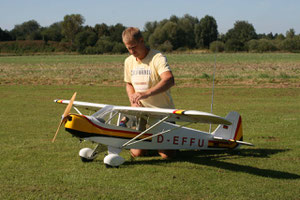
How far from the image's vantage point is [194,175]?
6.03 meters

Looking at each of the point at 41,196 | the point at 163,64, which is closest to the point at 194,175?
the point at 163,64

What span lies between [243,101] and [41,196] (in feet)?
43.1

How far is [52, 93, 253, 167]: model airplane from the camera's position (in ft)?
19.2

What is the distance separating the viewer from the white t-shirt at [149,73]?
657 centimetres

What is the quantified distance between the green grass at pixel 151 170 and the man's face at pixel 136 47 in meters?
1.94

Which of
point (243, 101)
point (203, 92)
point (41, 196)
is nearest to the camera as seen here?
point (41, 196)

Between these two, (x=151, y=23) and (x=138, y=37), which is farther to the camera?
(x=151, y=23)

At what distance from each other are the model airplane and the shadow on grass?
20 cm

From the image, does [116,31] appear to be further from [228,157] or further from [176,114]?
[176,114]

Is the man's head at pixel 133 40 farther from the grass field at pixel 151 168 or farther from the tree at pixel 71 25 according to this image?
the tree at pixel 71 25

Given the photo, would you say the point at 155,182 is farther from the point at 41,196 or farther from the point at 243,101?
the point at 243,101

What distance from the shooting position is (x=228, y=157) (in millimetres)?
7324

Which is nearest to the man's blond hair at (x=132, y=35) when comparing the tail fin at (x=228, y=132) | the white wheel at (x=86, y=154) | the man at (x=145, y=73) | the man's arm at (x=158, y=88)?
the man at (x=145, y=73)

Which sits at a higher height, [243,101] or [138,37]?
[138,37]
